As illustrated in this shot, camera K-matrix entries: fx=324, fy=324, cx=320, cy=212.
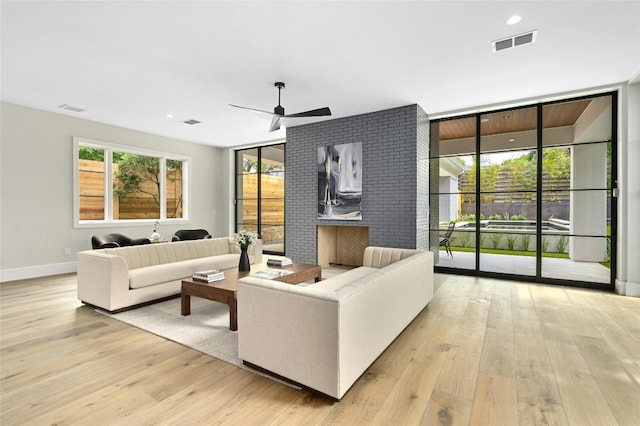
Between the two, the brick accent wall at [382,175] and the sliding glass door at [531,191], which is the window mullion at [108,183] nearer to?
the brick accent wall at [382,175]

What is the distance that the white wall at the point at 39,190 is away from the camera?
203 inches

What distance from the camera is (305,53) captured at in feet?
11.5

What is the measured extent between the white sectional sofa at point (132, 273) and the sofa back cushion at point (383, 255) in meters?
2.21

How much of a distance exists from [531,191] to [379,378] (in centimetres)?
438

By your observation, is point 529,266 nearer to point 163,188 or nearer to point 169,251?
point 169,251

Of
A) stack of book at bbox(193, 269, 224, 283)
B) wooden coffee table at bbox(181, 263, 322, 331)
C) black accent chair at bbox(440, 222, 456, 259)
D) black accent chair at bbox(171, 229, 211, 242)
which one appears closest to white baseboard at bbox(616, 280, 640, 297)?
black accent chair at bbox(440, 222, 456, 259)

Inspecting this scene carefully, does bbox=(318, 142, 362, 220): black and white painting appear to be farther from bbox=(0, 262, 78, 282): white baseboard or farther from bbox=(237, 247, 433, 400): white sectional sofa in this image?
bbox=(0, 262, 78, 282): white baseboard

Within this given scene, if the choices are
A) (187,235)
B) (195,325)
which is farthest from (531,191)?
(187,235)

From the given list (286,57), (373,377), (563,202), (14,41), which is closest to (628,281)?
(563,202)

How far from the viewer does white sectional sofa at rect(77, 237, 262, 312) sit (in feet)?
11.8

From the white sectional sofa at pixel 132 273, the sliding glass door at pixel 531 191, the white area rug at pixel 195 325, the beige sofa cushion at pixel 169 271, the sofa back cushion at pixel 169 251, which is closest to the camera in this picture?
the white area rug at pixel 195 325

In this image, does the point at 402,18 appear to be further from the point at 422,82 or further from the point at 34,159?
the point at 34,159

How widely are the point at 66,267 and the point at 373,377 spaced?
604cm

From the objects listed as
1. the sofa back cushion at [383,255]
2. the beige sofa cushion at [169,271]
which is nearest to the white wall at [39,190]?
the beige sofa cushion at [169,271]
